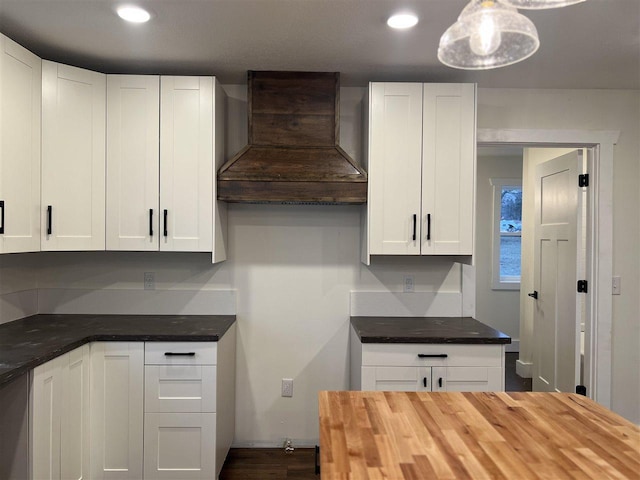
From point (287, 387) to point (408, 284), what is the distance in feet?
3.66

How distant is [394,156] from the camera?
265 centimetres

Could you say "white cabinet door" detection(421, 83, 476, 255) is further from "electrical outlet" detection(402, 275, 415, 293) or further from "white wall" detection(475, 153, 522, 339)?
"white wall" detection(475, 153, 522, 339)

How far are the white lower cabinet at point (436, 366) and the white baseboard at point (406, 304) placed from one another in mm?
574

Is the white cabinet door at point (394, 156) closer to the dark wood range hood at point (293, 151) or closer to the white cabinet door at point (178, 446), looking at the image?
the dark wood range hood at point (293, 151)

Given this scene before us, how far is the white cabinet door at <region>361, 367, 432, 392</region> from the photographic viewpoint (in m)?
2.48

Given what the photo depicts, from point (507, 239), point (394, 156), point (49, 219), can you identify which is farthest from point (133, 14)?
point (507, 239)

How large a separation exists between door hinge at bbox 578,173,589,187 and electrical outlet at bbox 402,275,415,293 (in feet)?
4.71

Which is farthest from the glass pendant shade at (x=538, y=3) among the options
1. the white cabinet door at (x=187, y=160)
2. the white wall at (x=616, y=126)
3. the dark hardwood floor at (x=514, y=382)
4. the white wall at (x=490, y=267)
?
the white wall at (x=490, y=267)

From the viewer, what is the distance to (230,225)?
3.03 m

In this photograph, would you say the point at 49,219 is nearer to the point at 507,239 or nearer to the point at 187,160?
the point at 187,160

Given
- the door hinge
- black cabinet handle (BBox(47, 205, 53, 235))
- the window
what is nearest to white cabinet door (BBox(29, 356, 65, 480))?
black cabinet handle (BBox(47, 205, 53, 235))

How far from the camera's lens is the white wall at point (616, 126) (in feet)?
9.98

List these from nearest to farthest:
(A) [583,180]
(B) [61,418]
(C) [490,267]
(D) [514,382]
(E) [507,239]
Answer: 1. (B) [61,418]
2. (A) [583,180]
3. (D) [514,382]
4. (C) [490,267]
5. (E) [507,239]

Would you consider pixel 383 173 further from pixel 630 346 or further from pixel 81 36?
pixel 630 346
